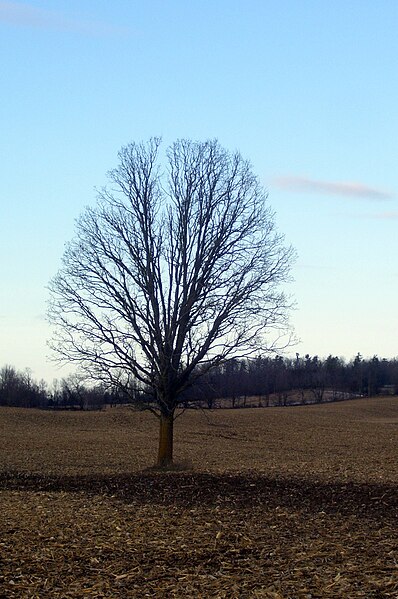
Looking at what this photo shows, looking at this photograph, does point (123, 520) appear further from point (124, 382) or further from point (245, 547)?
point (124, 382)

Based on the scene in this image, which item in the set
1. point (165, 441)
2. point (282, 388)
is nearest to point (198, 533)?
point (165, 441)

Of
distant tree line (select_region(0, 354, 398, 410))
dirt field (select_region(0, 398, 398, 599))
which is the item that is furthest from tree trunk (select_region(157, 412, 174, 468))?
distant tree line (select_region(0, 354, 398, 410))

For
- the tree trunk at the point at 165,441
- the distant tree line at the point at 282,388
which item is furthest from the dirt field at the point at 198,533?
the distant tree line at the point at 282,388

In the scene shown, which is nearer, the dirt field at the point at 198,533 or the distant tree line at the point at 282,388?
the dirt field at the point at 198,533

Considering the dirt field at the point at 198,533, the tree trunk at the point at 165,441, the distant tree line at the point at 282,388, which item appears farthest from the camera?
the distant tree line at the point at 282,388

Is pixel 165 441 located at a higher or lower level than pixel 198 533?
higher

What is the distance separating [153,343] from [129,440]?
20.5 m

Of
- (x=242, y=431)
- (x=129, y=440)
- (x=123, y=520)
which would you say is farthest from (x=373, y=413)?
(x=123, y=520)

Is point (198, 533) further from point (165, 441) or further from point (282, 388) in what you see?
point (282, 388)

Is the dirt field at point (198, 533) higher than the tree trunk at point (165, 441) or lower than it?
lower

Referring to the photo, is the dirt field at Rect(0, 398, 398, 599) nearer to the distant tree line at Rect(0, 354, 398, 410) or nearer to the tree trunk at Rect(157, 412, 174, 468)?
the tree trunk at Rect(157, 412, 174, 468)

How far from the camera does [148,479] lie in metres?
17.4

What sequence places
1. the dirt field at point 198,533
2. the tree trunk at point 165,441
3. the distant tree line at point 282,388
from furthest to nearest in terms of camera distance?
the distant tree line at point 282,388 → the tree trunk at point 165,441 → the dirt field at point 198,533

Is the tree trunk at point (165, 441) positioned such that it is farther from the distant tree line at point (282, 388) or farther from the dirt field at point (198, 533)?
the distant tree line at point (282, 388)
